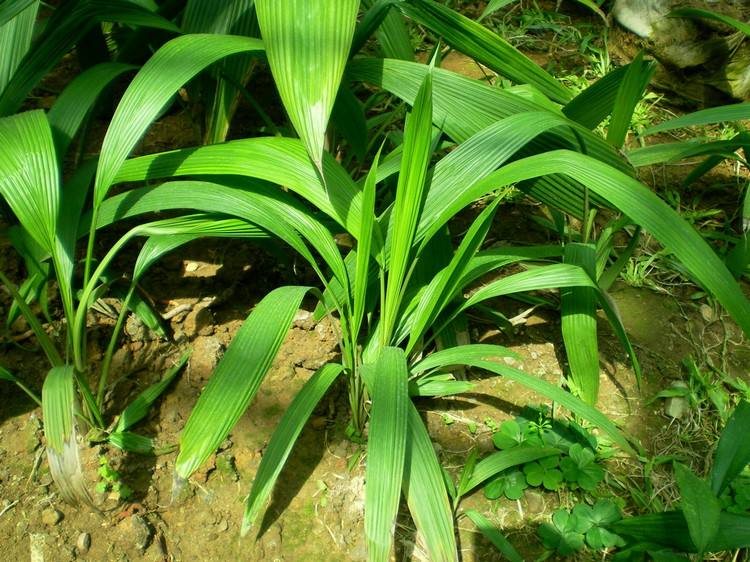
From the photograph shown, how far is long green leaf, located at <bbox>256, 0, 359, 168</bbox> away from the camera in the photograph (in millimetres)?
1082

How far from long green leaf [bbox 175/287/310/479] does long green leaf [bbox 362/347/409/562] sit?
0.17m

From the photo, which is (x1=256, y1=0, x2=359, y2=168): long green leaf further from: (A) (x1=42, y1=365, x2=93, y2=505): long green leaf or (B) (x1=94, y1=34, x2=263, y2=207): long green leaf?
(A) (x1=42, y1=365, x2=93, y2=505): long green leaf

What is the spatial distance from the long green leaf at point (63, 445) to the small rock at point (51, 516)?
0.15 m

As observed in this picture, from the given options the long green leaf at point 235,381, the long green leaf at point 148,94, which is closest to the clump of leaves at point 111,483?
the long green leaf at point 235,381

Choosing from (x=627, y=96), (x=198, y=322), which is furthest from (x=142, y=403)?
(x=627, y=96)

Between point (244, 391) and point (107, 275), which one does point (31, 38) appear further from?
point (244, 391)

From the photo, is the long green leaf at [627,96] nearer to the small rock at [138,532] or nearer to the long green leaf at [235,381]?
the long green leaf at [235,381]

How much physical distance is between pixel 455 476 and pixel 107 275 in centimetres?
77

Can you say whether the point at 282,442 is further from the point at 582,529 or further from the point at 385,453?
the point at 582,529

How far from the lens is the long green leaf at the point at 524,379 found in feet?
4.11

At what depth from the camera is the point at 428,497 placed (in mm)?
→ 1127

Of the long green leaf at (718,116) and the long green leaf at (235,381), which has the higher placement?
the long green leaf at (718,116)

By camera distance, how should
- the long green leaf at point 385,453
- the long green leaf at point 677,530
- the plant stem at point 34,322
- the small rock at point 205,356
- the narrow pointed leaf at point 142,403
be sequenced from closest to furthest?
the long green leaf at point 385,453
the long green leaf at point 677,530
the plant stem at point 34,322
the narrow pointed leaf at point 142,403
the small rock at point 205,356

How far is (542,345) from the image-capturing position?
5.10ft
